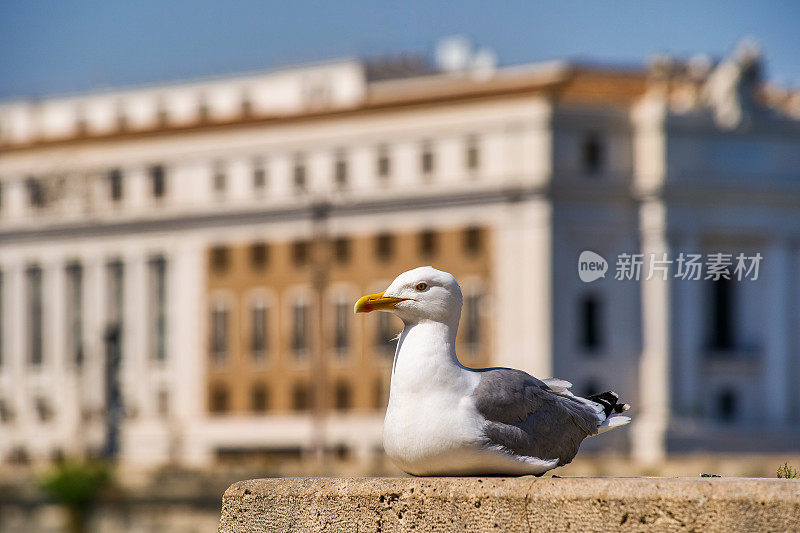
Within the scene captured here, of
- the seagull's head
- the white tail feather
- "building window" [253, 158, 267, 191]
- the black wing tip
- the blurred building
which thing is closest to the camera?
the seagull's head

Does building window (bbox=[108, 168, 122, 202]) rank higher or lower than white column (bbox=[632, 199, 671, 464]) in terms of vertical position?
higher

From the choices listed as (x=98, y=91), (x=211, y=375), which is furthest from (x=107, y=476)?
(x=98, y=91)

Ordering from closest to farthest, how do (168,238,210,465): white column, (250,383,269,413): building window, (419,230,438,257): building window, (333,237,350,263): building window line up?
1. (419,230,438,257): building window
2. (250,383,269,413): building window
3. (333,237,350,263): building window
4. (168,238,210,465): white column

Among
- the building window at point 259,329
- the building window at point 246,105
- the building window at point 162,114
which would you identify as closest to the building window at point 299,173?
the building window at point 246,105

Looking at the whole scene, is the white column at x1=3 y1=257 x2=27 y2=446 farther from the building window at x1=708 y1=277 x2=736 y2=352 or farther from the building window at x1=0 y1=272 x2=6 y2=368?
the building window at x1=708 y1=277 x2=736 y2=352

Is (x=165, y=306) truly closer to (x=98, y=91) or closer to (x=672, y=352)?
(x=98, y=91)

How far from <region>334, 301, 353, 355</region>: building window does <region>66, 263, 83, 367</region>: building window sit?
11.3 meters

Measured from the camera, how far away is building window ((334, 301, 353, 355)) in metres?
68.8

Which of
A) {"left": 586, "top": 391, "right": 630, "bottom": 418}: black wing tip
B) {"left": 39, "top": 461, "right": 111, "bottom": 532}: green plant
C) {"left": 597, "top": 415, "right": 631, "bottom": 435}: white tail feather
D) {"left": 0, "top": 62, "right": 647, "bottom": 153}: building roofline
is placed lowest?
{"left": 39, "top": 461, "right": 111, "bottom": 532}: green plant

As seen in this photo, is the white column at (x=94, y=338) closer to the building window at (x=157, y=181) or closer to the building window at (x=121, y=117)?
the building window at (x=157, y=181)

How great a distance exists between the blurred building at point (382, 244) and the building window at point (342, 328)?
0.10m

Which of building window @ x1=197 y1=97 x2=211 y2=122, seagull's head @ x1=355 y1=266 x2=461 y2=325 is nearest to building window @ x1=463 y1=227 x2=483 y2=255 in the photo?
building window @ x1=197 y1=97 x2=211 y2=122

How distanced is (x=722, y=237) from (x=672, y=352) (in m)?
4.79

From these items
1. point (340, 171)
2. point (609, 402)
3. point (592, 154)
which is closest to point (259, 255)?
point (340, 171)
